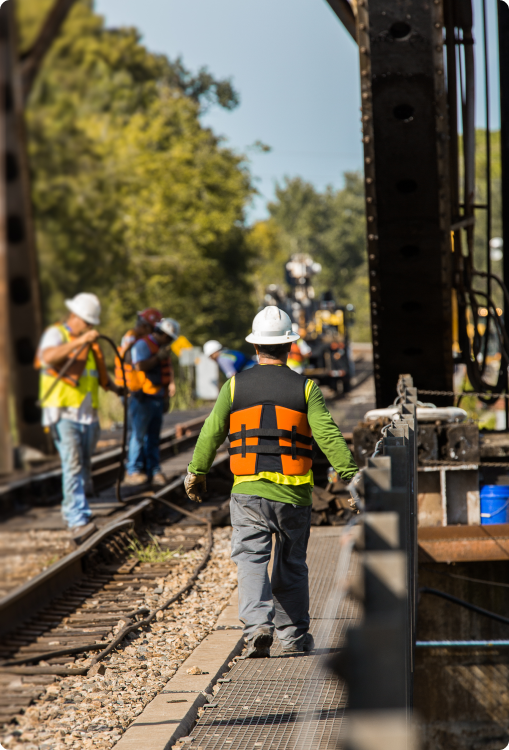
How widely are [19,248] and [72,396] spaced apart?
711 centimetres

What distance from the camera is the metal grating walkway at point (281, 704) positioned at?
372 cm

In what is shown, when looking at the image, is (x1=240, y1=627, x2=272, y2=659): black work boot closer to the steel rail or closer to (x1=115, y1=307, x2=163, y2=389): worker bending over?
the steel rail

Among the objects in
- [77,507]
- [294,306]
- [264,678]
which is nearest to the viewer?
[264,678]

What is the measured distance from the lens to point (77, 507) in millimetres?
8016

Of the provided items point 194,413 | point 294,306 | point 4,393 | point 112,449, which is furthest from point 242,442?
point 294,306

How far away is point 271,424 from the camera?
487cm

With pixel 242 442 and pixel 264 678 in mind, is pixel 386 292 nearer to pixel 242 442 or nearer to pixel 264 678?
pixel 242 442

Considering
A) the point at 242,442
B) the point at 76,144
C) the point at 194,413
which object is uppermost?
the point at 76,144

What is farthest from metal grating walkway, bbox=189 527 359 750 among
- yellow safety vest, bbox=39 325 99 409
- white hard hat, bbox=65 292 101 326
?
white hard hat, bbox=65 292 101 326

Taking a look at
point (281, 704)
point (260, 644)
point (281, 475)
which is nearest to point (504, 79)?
point (281, 475)

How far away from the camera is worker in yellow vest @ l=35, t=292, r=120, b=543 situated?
311 inches

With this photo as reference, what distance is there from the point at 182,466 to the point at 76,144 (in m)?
11.6

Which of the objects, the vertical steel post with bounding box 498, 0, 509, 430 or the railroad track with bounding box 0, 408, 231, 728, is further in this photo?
the vertical steel post with bounding box 498, 0, 509, 430

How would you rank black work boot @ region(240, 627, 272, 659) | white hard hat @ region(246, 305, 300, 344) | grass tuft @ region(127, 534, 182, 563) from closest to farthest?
black work boot @ region(240, 627, 272, 659) < white hard hat @ region(246, 305, 300, 344) < grass tuft @ region(127, 534, 182, 563)
